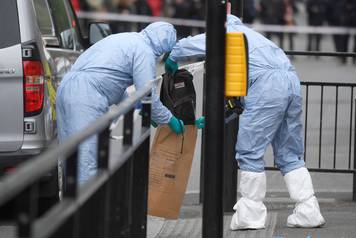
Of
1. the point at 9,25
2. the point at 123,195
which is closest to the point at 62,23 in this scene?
the point at 9,25

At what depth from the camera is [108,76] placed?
269 inches

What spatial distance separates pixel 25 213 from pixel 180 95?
4.26m

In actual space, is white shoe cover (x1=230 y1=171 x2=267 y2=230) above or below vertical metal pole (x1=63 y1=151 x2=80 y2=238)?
below

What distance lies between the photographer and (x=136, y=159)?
→ 5566mm

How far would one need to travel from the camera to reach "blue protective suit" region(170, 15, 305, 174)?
7203 mm

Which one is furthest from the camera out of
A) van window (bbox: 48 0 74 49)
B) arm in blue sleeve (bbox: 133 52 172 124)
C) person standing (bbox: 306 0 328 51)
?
person standing (bbox: 306 0 328 51)

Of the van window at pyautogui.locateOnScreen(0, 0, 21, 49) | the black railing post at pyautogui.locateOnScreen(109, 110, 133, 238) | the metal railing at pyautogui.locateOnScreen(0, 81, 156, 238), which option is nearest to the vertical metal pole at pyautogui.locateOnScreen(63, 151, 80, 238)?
the metal railing at pyautogui.locateOnScreen(0, 81, 156, 238)

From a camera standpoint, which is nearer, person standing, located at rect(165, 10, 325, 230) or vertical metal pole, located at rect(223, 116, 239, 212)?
person standing, located at rect(165, 10, 325, 230)

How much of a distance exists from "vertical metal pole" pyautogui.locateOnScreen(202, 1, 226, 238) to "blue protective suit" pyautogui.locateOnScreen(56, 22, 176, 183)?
57.5 inches

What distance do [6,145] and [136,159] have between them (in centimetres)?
208

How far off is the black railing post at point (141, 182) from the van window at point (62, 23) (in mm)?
2967

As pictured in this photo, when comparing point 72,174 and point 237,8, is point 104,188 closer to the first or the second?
point 72,174

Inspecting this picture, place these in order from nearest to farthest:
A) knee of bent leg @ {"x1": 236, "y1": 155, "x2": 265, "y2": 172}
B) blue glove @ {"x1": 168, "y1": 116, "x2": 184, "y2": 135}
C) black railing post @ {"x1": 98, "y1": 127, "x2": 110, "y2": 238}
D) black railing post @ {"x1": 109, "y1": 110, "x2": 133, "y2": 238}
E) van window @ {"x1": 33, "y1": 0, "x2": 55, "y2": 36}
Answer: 1. black railing post @ {"x1": 98, "y1": 127, "x2": 110, "y2": 238}
2. black railing post @ {"x1": 109, "y1": 110, "x2": 133, "y2": 238}
3. blue glove @ {"x1": 168, "y1": 116, "x2": 184, "y2": 135}
4. knee of bent leg @ {"x1": 236, "y1": 155, "x2": 265, "y2": 172}
5. van window @ {"x1": 33, "y1": 0, "x2": 55, "y2": 36}

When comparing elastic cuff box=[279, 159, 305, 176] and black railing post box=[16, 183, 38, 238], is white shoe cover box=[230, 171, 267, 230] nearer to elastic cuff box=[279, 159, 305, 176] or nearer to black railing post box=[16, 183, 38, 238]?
elastic cuff box=[279, 159, 305, 176]
